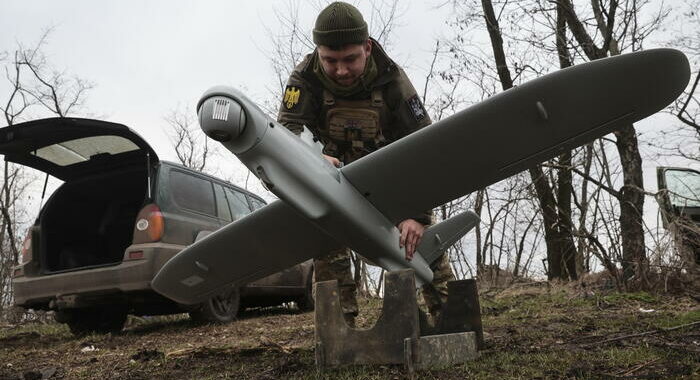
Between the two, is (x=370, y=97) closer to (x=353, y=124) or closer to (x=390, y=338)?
(x=353, y=124)

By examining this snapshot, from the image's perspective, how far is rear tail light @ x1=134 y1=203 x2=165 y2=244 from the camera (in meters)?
5.18

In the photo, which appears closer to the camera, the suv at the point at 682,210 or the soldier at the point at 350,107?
the soldier at the point at 350,107

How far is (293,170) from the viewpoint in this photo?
99.4 inches

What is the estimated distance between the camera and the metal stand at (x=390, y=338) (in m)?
2.38

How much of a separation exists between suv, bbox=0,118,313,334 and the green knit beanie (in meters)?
2.95

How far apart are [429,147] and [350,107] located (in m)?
0.72

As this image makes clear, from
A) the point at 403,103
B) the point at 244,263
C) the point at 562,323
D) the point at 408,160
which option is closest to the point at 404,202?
the point at 408,160

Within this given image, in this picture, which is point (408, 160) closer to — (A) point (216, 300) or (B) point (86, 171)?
(A) point (216, 300)

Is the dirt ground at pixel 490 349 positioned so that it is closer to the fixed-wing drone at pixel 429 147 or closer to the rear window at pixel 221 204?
the fixed-wing drone at pixel 429 147

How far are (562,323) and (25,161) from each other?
5044mm

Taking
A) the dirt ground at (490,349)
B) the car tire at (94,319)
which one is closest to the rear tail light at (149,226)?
the dirt ground at (490,349)


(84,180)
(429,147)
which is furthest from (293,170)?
(84,180)

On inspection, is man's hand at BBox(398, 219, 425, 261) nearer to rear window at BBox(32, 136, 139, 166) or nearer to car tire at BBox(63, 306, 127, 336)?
rear window at BBox(32, 136, 139, 166)

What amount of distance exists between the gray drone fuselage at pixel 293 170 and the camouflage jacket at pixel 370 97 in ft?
1.28
